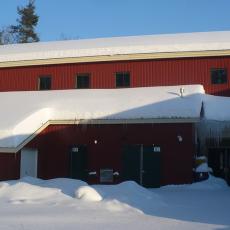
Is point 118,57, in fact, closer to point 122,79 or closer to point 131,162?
point 122,79

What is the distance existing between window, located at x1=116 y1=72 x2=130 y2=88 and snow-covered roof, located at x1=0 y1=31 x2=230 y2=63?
0.97 m

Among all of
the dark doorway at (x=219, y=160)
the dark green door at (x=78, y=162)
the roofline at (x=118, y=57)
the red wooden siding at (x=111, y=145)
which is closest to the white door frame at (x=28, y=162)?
the red wooden siding at (x=111, y=145)

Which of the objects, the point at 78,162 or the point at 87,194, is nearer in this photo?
the point at 87,194

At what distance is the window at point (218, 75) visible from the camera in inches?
870

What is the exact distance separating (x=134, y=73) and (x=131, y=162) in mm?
5084

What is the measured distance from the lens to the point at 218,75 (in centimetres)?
2216

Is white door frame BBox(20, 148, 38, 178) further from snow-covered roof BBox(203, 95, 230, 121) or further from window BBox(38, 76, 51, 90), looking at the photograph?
snow-covered roof BBox(203, 95, 230, 121)

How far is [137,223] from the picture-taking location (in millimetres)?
9844

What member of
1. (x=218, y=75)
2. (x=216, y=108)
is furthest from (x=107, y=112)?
(x=218, y=75)

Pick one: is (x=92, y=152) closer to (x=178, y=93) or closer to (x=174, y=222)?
(x=178, y=93)

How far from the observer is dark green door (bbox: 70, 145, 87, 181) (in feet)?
66.2

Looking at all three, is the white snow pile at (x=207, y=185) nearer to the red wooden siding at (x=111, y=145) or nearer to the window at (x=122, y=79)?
the red wooden siding at (x=111, y=145)

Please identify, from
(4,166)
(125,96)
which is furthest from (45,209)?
(125,96)

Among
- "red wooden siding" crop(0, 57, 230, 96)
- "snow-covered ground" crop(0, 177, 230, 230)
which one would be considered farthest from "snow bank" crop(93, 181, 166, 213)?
"red wooden siding" crop(0, 57, 230, 96)
